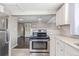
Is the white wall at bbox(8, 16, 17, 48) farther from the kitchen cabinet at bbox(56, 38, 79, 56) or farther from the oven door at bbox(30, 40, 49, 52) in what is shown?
the kitchen cabinet at bbox(56, 38, 79, 56)

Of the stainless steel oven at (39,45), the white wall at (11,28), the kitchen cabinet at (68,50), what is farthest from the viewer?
the stainless steel oven at (39,45)

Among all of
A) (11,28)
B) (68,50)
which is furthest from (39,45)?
(68,50)

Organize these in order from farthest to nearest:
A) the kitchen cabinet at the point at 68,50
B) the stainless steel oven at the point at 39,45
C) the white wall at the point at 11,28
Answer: the stainless steel oven at the point at 39,45 < the white wall at the point at 11,28 < the kitchen cabinet at the point at 68,50

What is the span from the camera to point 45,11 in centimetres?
475

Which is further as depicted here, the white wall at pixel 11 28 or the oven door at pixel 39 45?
the oven door at pixel 39 45

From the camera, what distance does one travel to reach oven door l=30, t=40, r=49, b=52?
529cm

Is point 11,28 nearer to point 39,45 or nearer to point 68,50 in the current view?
point 39,45

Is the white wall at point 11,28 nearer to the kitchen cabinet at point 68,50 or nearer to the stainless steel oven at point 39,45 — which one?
the stainless steel oven at point 39,45

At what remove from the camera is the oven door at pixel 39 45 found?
5.29m

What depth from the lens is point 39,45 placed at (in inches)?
210

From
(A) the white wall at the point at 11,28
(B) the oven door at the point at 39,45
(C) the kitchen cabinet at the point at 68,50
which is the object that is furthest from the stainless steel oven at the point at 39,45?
(C) the kitchen cabinet at the point at 68,50

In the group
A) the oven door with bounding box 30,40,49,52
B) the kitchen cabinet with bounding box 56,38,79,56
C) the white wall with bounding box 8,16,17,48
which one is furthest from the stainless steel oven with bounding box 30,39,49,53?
the kitchen cabinet with bounding box 56,38,79,56

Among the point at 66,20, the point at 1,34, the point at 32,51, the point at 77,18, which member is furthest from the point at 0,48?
the point at 32,51

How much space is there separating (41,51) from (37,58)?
4.50 metres
